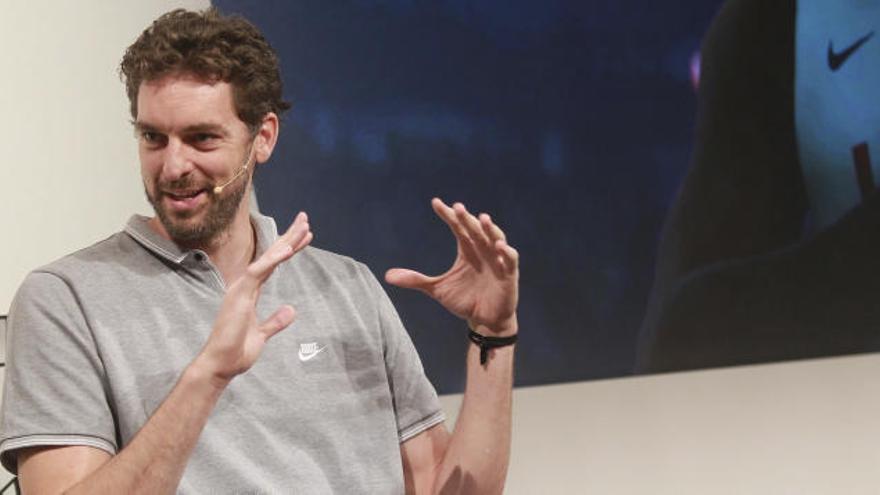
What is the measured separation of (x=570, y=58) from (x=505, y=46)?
13 cm

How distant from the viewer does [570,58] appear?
220 centimetres

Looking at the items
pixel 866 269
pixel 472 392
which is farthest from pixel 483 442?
pixel 866 269

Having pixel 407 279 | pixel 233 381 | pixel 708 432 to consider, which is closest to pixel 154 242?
pixel 233 381

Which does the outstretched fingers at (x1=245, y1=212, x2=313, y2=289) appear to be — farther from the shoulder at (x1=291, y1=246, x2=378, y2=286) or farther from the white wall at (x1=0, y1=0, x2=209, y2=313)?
the white wall at (x1=0, y1=0, x2=209, y2=313)

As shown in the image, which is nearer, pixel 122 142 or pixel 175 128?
pixel 175 128

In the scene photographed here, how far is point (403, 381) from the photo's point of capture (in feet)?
5.02

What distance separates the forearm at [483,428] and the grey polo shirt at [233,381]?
0.07m

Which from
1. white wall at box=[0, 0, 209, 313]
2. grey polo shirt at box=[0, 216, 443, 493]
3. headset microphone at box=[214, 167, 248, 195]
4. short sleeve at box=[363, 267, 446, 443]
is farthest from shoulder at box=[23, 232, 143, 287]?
white wall at box=[0, 0, 209, 313]

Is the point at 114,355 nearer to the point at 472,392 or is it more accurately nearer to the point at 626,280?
the point at 472,392

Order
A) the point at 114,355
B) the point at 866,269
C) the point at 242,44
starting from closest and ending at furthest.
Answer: the point at 114,355
the point at 242,44
the point at 866,269

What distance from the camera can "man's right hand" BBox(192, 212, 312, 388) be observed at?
1.18 m

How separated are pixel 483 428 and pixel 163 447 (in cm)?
47

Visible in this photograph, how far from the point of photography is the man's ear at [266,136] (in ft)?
4.87

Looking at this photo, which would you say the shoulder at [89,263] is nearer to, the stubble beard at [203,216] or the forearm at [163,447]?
the stubble beard at [203,216]
